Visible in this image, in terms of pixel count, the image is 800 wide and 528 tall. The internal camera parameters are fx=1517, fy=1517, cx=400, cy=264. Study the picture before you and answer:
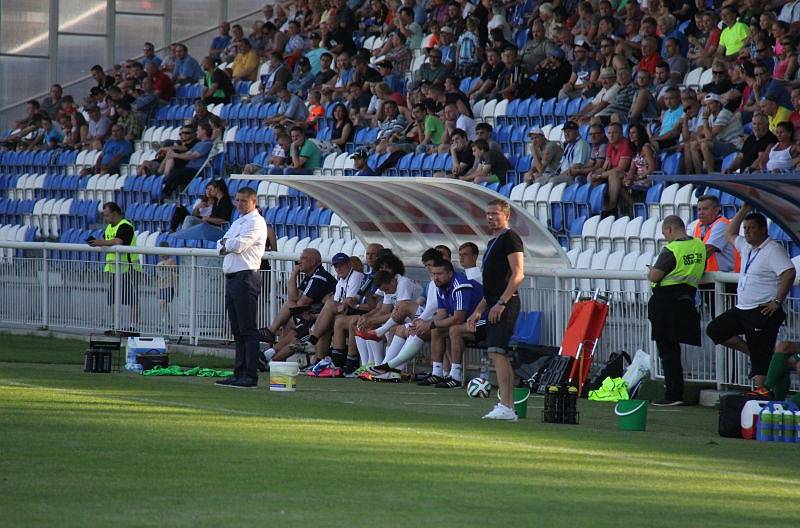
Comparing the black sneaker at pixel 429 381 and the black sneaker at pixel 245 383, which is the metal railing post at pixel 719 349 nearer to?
the black sneaker at pixel 429 381

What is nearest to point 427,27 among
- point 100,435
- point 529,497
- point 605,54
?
point 605,54

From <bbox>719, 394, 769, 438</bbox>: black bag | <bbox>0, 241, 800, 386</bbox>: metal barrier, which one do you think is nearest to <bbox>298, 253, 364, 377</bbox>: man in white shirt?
<bbox>0, 241, 800, 386</bbox>: metal barrier

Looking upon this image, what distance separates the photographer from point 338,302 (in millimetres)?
18578

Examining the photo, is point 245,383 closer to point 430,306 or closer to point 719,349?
point 430,306

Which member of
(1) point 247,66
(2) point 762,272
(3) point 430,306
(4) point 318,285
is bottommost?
(3) point 430,306

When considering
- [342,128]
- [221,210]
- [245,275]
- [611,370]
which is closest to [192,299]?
[221,210]

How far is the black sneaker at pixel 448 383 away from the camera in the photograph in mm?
16734

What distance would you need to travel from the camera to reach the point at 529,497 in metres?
8.08

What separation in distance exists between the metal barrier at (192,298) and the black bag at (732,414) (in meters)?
2.63

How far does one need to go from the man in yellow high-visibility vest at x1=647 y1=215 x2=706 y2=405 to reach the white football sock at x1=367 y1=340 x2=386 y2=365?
4056 millimetres

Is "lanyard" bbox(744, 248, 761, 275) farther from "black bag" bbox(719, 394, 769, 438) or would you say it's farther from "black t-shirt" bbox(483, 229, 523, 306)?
"black t-shirt" bbox(483, 229, 523, 306)

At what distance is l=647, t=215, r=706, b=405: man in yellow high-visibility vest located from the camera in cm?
1491

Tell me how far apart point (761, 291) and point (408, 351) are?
15.5 ft

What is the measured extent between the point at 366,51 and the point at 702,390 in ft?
46.7
